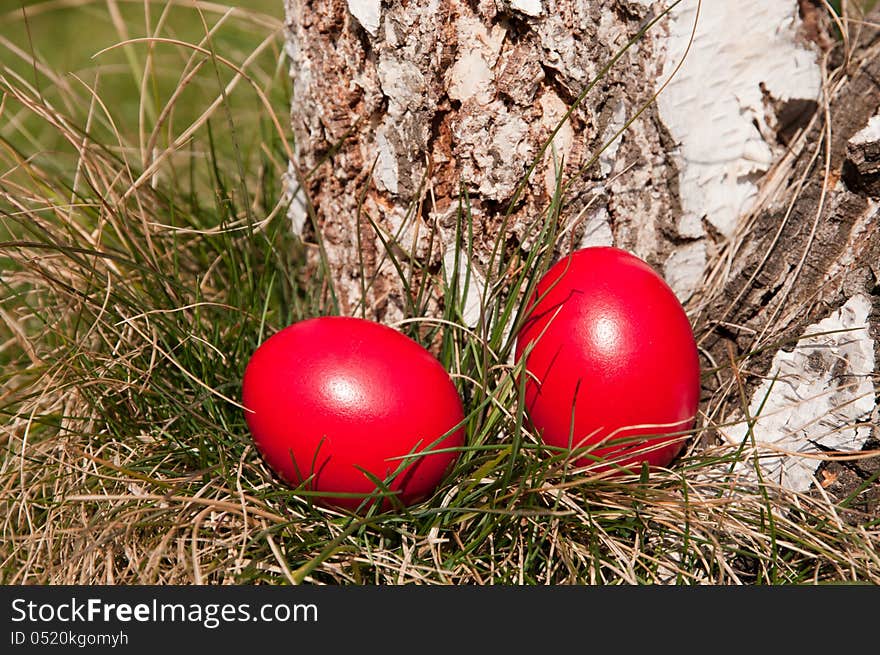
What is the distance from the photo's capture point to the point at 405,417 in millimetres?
1422

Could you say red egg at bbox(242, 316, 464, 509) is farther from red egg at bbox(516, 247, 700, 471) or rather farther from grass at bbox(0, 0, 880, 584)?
red egg at bbox(516, 247, 700, 471)

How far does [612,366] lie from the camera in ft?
4.81

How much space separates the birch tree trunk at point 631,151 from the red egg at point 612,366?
0.20m

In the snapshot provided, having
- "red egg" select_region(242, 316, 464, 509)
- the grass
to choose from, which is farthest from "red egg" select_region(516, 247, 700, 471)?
"red egg" select_region(242, 316, 464, 509)

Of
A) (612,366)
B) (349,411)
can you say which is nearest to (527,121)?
(612,366)

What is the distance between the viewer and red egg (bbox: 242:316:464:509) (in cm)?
141

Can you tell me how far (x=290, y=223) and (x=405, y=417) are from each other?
36.9 inches

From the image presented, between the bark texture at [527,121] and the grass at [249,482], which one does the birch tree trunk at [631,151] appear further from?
the grass at [249,482]

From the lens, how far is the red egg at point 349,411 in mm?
1407

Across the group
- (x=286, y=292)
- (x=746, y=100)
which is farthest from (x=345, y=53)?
(x=746, y=100)

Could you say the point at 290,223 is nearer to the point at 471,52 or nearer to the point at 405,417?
the point at 471,52

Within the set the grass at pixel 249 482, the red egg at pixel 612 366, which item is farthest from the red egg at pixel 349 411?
the red egg at pixel 612 366

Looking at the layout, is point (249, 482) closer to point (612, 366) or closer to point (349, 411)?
point (349, 411)

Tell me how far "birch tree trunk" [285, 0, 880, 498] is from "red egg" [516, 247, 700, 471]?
197mm
